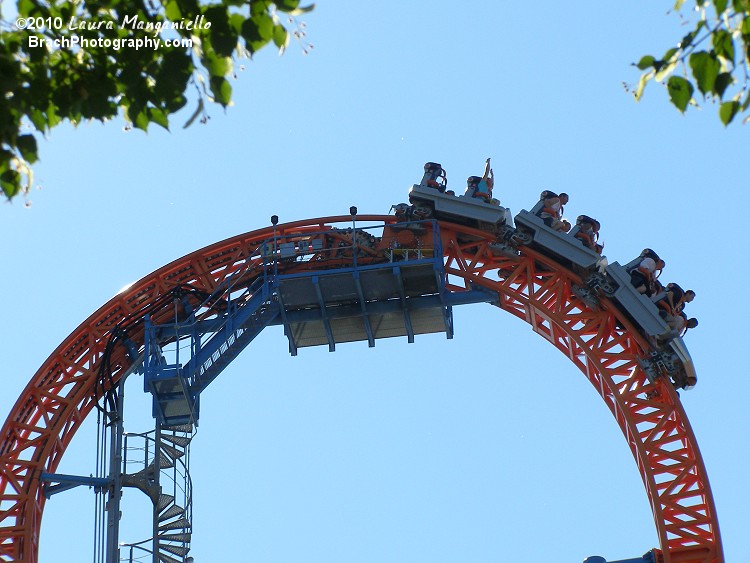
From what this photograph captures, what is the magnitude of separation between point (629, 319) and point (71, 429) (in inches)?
410

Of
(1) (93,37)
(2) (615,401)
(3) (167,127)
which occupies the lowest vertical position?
(3) (167,127)

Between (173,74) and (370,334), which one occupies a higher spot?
(370,334)

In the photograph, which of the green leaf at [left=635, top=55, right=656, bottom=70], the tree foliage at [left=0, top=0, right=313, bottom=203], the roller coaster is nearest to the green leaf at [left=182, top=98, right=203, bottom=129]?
the tree foliage at [left=0, top=0, right=313, bottom=203]

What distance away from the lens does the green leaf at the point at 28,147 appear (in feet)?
29.9

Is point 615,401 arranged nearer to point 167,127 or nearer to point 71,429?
point 71,429

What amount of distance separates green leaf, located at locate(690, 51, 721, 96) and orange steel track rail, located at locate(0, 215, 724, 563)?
725 inches

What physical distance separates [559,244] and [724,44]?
62.0 ft

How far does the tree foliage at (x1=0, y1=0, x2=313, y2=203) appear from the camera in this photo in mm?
9062

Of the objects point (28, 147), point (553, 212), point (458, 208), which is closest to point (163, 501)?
point (458, 208)

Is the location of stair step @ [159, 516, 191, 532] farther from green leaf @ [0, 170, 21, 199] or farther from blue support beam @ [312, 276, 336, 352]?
green leaf @ [0, 170, 21, 199]

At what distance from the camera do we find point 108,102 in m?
9.45

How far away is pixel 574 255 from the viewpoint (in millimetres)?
27656

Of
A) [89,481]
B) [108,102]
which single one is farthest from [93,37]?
[89,481]

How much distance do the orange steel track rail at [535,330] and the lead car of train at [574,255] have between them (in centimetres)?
20
